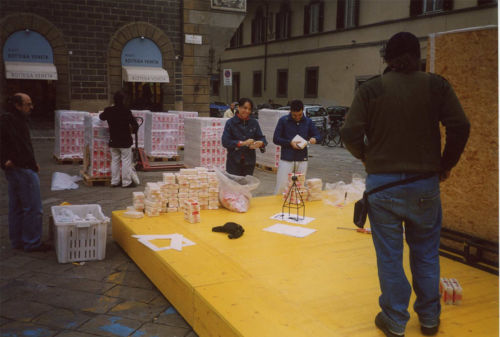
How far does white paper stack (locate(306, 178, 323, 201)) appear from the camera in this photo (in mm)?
6695

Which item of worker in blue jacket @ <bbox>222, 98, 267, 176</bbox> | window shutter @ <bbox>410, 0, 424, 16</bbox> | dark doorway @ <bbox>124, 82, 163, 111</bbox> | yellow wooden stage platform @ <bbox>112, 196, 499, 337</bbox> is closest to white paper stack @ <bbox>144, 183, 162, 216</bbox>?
yellow wooden stage platform @ <bbox>112, 196, 499, 337</bbox>

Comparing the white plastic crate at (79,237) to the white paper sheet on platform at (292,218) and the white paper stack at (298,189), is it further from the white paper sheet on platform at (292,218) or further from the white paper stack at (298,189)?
the white paper stack at (298,189)

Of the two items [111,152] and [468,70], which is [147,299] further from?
[111,152]

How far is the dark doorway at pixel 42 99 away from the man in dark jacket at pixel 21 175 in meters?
15.0

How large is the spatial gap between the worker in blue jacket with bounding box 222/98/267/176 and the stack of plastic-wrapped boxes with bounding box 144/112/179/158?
22.0 ft

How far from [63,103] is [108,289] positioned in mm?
16002

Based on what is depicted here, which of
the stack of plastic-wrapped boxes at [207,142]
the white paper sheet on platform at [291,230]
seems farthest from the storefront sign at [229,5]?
the white paper sheet on platform at [291,230]

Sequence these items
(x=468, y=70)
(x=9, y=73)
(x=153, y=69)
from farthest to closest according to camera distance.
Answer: (x=153, y=69), (x=9, y=73), (x=468, y=70)

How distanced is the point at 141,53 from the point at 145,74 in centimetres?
101

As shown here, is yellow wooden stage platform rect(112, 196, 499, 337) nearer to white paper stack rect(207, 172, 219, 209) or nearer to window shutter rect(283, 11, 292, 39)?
white paper stack rect(207, 172, 219, 209)

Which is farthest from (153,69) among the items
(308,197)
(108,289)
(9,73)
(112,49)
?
(108,289)

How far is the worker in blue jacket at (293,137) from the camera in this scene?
6621mm

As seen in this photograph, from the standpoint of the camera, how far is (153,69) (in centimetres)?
2020

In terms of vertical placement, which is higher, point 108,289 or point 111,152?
point 111,152
